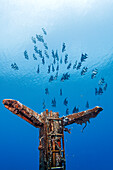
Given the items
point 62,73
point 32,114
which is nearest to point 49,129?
point 32,114

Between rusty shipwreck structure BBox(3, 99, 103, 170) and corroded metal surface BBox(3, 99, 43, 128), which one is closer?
corroded metal surface BBox(3, 99, 43, 128)

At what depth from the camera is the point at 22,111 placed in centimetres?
640

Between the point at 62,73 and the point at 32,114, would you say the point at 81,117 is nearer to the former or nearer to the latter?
the point at 32,114

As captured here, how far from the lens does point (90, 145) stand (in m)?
74.9

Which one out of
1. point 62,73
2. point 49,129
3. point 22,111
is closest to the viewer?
point 22,111

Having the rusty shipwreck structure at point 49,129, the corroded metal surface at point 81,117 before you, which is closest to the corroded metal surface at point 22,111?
the rusty shipwreck structure at point 49,129

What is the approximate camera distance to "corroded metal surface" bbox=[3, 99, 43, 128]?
6113mm

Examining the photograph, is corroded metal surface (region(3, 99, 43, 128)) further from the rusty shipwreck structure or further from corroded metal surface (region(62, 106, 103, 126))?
corroded metal surface (region(62, 106, 103, 126))

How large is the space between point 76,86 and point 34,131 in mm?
41952

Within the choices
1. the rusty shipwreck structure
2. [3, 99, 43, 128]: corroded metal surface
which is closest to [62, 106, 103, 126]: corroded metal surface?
the rusty shipwreck structure

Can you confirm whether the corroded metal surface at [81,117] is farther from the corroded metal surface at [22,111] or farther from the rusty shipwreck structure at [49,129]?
the corroded metal surface at [22,111]

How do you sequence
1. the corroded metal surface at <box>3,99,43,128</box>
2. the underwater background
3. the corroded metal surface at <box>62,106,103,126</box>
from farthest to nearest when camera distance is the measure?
the underwater background
the corroded metal surface at <box>62,106,103,126</box>
the corroded metal surface at <box>3,99,43,128</box>

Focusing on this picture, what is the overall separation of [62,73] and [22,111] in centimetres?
3107

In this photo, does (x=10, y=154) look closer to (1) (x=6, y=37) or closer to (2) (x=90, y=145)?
(2) (x=90, y=145)
